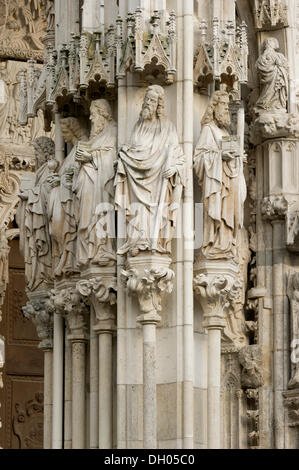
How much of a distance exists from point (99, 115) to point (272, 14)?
8.75 ft

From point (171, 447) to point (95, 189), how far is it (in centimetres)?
254

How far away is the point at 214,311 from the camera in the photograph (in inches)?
1061

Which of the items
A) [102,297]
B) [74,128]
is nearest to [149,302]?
[102,297]

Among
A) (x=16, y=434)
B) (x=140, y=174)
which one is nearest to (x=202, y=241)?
(x=140, y=174)

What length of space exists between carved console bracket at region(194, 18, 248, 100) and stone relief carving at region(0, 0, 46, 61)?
7.59 meters

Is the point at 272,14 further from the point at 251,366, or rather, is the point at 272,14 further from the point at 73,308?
the point at 73,308

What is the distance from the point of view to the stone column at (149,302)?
26453mm

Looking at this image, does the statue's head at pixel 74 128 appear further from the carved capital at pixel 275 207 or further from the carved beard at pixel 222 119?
the carved capital at pixel 275 207

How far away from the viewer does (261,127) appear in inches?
1137

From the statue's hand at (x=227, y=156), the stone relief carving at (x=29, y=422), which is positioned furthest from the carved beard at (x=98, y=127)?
the stone relief carving at (x=29, y=422)

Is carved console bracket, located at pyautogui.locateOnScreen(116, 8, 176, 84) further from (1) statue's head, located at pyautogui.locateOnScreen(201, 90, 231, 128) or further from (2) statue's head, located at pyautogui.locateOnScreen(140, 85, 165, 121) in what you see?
(1) statue's head, located at pyautogui.locateOnScreen(201, 90, 231, 128)

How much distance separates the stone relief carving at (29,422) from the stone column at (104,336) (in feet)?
24.4

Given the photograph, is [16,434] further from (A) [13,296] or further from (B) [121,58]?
(B) [121,58]

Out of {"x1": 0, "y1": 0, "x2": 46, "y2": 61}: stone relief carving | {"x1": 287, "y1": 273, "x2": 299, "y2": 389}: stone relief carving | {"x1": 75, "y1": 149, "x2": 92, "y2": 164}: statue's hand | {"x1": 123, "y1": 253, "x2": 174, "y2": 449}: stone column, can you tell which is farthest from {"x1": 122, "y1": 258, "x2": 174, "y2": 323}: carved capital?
{"x1": 0, "y1": 0, "x2": 46, "y2": 61}: stone relief carving
